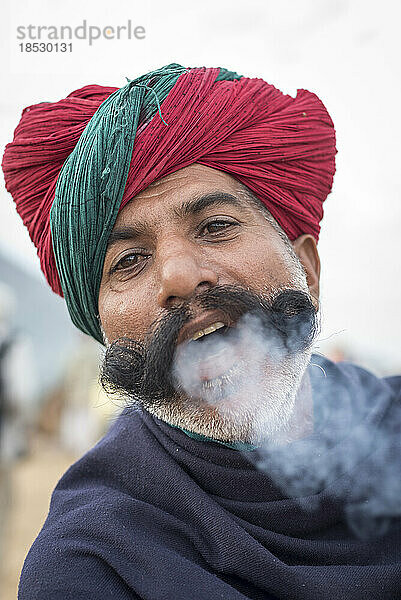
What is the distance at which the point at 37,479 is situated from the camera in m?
12.9

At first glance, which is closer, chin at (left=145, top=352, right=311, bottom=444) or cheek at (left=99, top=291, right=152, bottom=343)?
chin at (left=145, top=352, right=311, bottom=444)

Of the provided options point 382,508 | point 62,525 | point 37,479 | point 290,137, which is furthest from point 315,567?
point 37,479

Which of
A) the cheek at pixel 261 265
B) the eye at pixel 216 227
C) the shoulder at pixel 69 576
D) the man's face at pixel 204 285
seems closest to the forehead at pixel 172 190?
the man's face at pixel 204 285

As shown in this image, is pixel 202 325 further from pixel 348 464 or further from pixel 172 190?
pixel 348 464

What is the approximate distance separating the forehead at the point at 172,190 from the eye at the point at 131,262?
0.12 m

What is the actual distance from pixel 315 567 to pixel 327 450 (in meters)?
0.41

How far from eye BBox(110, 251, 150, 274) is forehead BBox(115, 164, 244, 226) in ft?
0.40

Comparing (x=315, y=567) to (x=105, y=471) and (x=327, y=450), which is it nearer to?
(x=327, y=450)

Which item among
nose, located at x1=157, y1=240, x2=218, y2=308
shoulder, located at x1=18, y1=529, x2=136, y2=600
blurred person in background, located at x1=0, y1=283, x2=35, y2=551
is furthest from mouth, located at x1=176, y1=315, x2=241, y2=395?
blurred person in background, located at x1=0, y1=283, x2=35, y2=551

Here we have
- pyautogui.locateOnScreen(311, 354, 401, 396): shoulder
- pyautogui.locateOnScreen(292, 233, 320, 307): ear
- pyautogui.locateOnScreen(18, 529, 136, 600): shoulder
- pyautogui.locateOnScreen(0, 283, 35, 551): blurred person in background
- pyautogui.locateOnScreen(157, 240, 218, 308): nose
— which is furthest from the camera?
pyautogui.locateOnScreen(0, 283, 35, 551): blurred person in background

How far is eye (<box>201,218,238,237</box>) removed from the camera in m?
2.04

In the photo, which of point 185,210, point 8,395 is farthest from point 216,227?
point 8,395

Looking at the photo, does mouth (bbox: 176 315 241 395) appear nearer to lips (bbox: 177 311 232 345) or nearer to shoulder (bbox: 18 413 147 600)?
lips (bbox: 177 311 232 345)

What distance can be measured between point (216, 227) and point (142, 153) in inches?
14.3
